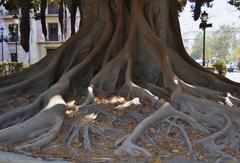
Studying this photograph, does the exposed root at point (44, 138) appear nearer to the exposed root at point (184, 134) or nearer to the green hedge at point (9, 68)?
the exposed root at point (184, 134)

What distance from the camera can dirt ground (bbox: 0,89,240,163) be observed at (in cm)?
541

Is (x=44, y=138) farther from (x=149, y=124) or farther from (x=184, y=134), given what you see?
(x=184, y=134)

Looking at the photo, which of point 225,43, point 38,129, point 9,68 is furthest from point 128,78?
point 225,43

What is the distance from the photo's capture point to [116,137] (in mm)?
6078

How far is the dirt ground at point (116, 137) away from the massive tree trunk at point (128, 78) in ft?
0.48

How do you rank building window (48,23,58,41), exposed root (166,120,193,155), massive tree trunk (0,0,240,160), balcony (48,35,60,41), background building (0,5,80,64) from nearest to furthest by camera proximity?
exposed root (166,120,193,155) → massive tree trunk (0,0,240,160) → background building (0,5,80,64) → balcony (48,35,60,41) → building window (48,23,58,41)

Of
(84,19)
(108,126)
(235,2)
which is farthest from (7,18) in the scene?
(108,126)

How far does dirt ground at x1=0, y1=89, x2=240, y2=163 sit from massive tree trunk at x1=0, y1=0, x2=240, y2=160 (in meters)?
0.15

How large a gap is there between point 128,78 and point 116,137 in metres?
2.40

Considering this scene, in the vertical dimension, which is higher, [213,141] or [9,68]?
[213,141]

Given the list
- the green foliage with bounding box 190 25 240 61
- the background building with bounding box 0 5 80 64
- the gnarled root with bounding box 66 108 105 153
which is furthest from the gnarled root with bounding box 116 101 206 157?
the green foliage with bounding box 190 25 240 61

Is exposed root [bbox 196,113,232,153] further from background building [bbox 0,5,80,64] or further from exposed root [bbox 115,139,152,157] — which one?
background building [bbox 0,5,80,64]

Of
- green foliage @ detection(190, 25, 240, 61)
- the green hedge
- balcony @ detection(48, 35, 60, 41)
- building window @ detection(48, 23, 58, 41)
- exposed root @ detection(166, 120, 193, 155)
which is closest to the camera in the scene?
exposed root @ detection(166, 120, 193, 155)

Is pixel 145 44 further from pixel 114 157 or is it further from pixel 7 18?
pixel 7 18
